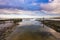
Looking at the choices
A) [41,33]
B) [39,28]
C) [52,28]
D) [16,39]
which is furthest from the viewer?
[52,28]

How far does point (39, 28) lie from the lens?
199 centimetres

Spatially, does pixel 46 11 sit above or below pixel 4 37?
above

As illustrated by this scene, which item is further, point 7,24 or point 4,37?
point 7,24

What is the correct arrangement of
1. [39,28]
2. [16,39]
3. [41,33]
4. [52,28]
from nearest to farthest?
[16,39] < [41,33] < [39,28] < [52,28]

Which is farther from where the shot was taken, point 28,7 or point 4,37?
point 28,7

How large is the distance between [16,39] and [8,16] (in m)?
0.64

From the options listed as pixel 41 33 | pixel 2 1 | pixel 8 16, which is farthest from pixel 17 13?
pixel 41 33

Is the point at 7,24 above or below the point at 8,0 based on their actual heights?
below

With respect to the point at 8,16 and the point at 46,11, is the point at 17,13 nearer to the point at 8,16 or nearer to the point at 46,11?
the point at 8,16

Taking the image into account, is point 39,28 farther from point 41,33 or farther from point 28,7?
point 28,7

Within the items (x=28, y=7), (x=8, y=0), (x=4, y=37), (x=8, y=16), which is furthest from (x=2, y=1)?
(x=4, y=37)

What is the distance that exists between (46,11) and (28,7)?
310 millimetres

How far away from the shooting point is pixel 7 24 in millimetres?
2186

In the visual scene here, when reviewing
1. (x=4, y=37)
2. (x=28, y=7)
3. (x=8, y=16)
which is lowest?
(x=4, y=37)
